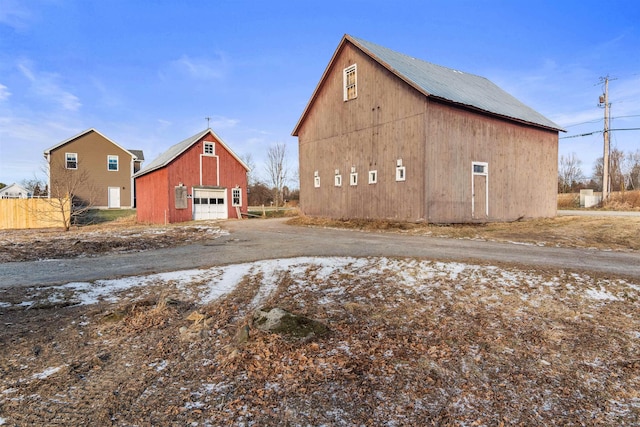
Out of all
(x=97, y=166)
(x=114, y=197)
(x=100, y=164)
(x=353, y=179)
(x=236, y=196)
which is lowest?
(x=236, y=196)

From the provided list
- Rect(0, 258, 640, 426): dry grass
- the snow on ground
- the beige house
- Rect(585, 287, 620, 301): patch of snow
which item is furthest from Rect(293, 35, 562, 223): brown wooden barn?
the beige house

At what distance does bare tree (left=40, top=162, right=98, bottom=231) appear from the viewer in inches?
784

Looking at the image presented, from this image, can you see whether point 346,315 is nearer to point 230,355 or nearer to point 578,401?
point 230,355

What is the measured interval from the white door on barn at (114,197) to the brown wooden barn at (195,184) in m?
9.01

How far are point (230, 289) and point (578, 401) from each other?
4.52 m

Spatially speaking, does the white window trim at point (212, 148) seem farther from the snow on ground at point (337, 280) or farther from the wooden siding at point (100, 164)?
the snow on ground at point (337, 280)

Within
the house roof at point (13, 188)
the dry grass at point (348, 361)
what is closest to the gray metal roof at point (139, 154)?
the house roof at point (13, 188)

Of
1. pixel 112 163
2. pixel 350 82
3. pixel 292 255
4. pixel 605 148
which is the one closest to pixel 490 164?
pixel 350 82

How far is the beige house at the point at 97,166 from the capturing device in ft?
103

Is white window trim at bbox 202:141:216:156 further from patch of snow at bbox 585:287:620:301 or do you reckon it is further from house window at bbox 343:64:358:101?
patch of snow at bbox 585:287:620:301

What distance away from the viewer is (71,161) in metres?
32.0

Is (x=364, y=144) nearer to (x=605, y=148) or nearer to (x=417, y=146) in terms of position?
(x=417, y=146)

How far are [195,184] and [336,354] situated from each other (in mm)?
22844

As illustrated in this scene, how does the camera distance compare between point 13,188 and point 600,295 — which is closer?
point 600,295
